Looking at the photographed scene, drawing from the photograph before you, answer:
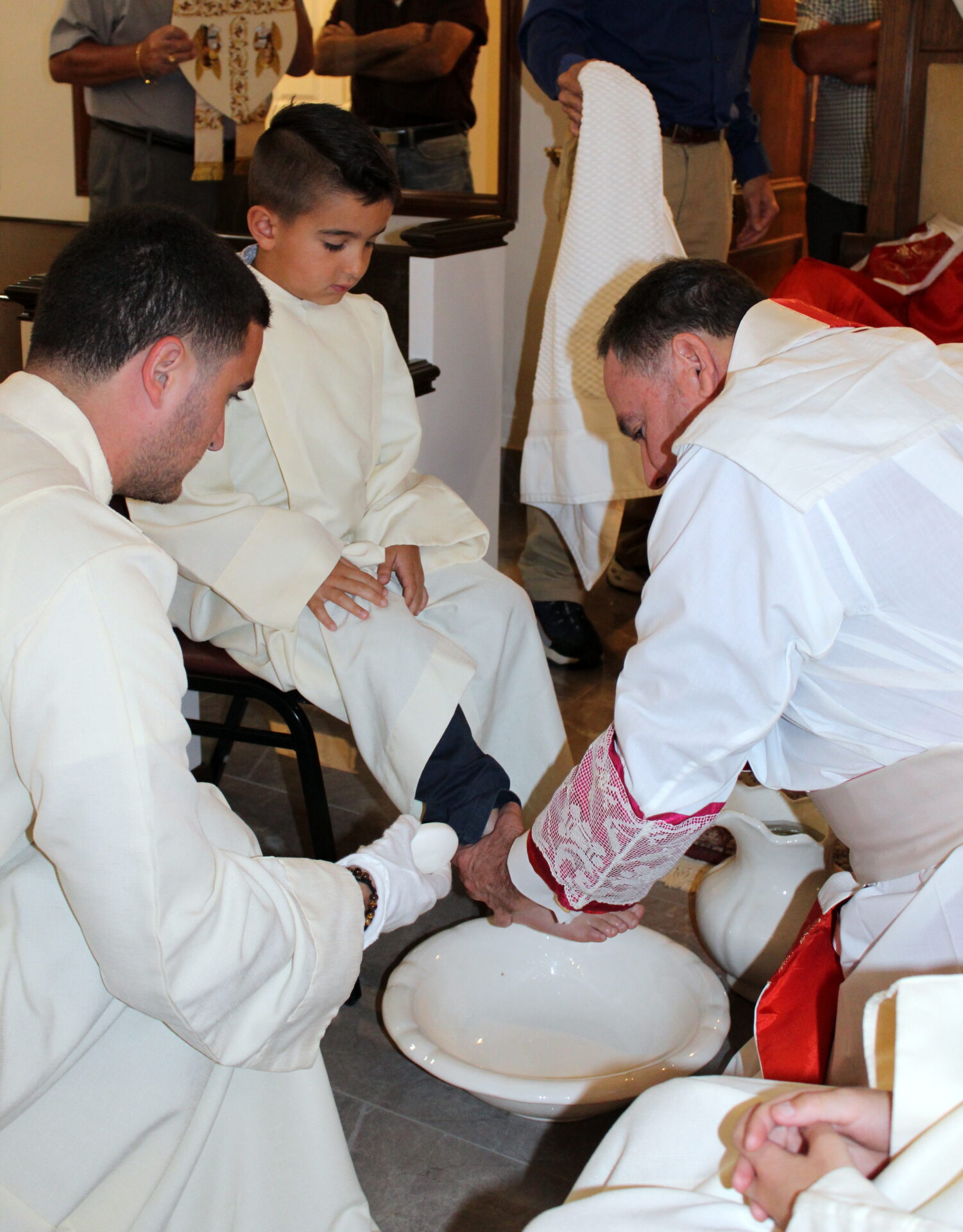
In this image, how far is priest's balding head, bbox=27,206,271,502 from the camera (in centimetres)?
108

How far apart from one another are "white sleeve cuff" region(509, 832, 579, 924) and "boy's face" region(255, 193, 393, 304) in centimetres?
101

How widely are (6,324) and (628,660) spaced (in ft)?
8.69

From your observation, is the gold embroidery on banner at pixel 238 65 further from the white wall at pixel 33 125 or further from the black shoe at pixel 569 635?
the black shoe at pixel 569 635

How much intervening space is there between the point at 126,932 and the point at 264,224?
1301 mm

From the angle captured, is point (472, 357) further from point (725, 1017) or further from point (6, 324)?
point (725, 1017)

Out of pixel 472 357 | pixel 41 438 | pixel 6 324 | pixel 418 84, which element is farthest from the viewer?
pixel 418 84

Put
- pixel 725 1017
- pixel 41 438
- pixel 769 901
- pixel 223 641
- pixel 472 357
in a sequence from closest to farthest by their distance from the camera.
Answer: pixel 41 438, pixel 725 1017, pixel 769 901, pixel 223 641, pixel 472 357

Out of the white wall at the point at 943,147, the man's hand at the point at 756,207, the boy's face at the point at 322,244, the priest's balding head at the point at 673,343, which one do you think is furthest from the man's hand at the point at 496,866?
the white wall at the point at 943,147

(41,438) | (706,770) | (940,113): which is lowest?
(706,770)

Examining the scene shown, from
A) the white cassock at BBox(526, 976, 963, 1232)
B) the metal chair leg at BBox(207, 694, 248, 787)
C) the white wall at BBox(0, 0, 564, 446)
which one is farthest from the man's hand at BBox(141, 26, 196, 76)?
the white cassock at BBox(526, 976, 963, 1232)

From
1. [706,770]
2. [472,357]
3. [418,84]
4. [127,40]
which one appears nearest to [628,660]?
[706,770]

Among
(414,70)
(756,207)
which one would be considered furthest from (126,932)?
(414,70)

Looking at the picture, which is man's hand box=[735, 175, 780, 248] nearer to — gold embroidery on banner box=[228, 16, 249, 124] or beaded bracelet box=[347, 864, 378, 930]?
gold embroidery on banner box=[228, 16, 249, 124]

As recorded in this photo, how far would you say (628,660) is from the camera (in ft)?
3.66
